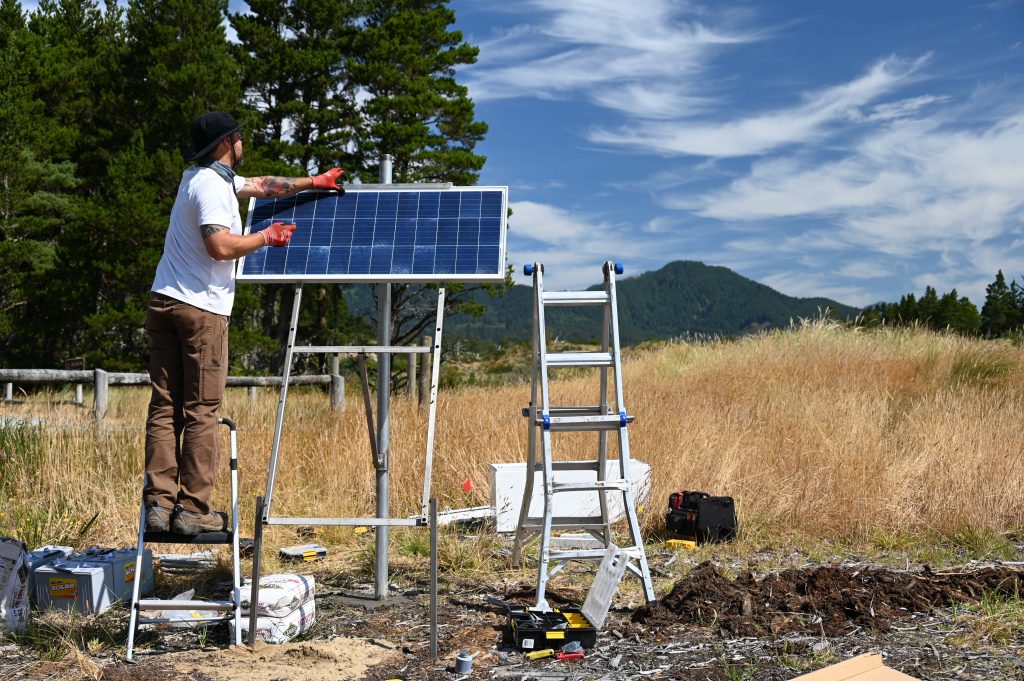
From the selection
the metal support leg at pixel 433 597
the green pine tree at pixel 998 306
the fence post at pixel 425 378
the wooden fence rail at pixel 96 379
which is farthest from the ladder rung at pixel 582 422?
the green pine tree at pixel 998 306

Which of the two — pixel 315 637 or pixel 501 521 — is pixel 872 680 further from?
pixel 501 521

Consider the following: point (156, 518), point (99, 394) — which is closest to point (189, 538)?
point (156, 518)

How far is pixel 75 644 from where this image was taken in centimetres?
396

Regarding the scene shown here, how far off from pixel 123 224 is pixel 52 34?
9.42 m

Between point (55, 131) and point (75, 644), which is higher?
point (55, 131)

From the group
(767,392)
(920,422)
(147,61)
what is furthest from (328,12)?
(920,422)

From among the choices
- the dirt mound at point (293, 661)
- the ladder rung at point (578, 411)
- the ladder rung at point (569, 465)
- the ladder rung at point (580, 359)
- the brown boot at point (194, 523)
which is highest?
the ladder rung at point (580, 359)

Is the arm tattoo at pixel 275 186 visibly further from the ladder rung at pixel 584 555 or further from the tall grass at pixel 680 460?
the tall grass at pixel 680 460

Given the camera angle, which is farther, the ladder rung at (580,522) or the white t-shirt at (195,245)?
the ladder rung at (580,522)

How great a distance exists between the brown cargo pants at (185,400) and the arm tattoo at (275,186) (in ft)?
2.78

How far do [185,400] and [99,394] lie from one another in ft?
21.5

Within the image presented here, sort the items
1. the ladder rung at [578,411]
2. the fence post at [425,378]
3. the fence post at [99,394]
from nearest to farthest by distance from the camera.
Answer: the ladder rung at [578,411] < the fence post at [99,394] < the fence post at [425,378]

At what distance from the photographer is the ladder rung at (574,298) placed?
15.2 feet

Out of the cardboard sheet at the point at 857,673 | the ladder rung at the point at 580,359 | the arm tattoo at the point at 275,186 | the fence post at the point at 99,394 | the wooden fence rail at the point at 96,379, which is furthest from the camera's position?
the wooden fence rail at the point at 96,379
